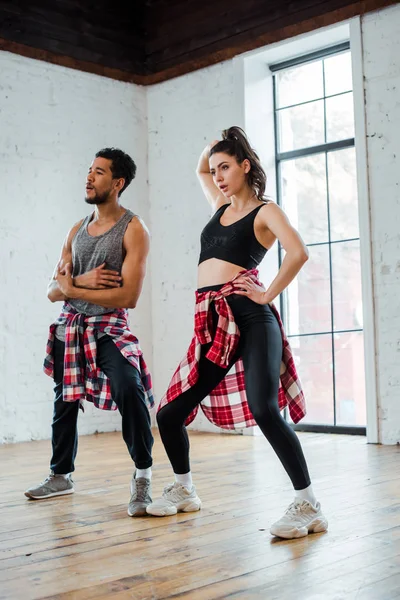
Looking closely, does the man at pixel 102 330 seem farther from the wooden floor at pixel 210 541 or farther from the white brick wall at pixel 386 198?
the white brick wall at pixel 386 198

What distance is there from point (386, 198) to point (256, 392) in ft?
9.62

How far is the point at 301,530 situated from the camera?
2.71 m

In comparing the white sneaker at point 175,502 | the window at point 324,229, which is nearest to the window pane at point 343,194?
the window at point 324,229

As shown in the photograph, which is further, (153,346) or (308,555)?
(153,346)

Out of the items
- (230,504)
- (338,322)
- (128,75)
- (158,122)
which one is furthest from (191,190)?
(230,504)

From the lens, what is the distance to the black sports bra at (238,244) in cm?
295

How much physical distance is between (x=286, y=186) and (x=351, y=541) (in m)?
4.23

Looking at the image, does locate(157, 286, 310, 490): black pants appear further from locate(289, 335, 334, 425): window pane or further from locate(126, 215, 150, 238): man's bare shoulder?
locate(289, 335, 334, 425): window pane

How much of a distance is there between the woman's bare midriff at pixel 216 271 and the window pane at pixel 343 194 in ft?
10.3

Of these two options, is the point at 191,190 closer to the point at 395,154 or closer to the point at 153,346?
the point at 153,346

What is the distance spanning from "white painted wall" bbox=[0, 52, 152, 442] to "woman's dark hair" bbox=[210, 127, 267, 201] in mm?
3344

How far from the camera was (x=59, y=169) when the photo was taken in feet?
20.9

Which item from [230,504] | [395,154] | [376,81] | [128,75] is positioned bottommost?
[230,504]

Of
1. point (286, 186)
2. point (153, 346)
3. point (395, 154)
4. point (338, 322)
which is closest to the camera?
point (395, 154)
